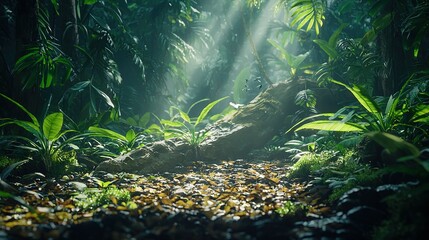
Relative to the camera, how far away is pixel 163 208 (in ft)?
7.72

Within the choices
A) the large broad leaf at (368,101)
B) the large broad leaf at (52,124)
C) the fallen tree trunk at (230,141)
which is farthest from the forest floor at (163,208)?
the large broad leaf at (368,101)

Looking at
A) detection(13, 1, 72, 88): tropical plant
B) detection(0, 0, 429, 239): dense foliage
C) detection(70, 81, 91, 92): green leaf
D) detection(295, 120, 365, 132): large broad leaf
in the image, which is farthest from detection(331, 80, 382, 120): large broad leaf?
detection(13, 1, 72, 88): tropical plant

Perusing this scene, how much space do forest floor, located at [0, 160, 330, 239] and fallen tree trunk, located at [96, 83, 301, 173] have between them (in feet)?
1.24

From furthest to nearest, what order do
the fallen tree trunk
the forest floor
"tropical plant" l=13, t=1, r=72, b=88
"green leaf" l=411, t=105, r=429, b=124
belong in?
the fallen tree trunk, "tropical plant" l=13, t=1, r=72, b=88, "green leaf" l=411, t=105, r=429, b=124, the forest floor

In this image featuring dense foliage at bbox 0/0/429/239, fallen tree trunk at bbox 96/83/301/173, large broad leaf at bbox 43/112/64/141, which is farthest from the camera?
fallen tree trunk at bbox 96/83/301/173

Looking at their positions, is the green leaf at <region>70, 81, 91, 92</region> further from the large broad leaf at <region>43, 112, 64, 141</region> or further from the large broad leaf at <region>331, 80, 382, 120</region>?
Result: the large broad leaf at <region>331, 80, 382, 120</region>

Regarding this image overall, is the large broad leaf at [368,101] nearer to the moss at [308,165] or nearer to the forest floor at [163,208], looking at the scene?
the moss at [308,165]

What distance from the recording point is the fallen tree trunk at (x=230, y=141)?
4.03 metres

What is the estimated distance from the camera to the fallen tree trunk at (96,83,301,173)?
13.2 ft

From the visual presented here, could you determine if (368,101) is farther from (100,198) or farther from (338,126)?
(100,198)

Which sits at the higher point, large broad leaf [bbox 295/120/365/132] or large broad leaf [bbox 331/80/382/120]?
large broad leaf [bbox 331/80/382/120]

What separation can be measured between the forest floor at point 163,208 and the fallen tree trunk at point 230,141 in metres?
0.38

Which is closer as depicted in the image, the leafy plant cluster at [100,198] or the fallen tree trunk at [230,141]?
the leafy plant cluster at [100,198]

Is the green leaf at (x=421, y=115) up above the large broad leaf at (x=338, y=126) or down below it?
above
